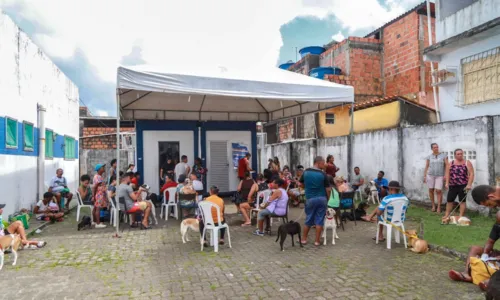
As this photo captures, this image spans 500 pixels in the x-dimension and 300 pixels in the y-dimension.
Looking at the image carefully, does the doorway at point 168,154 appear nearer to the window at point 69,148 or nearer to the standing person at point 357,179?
the window at point 69,148

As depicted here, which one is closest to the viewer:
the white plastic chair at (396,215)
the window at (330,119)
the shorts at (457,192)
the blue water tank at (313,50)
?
the white plastic chair at (396,215)

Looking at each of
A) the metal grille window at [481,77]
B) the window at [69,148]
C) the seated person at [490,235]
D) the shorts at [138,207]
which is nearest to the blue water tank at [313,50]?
the metal grille window at [481,77]

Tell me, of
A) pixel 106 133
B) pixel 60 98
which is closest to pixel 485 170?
pixel 60 98

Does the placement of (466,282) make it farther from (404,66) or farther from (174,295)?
(404,66)

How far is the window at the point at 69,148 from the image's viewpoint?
13.9m

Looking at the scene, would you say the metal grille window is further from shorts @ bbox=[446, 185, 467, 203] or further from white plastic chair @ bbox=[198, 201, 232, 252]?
white plastic chair @ bbox=[198, 201, 232, 252]

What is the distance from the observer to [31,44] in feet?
32.5

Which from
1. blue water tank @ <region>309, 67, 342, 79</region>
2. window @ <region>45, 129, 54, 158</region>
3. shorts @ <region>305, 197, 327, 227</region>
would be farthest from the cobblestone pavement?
blue water tank @ <region>309, 67, 342, 79</region>

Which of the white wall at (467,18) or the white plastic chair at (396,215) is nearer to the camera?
the white plastic chair at (396,215)

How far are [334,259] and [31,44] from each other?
381 inches

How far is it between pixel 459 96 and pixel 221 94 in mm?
8918

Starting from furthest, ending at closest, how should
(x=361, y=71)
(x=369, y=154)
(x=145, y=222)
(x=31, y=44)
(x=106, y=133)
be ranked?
1. (x=106, y=133)
2. (x=361, y=71)
3. (x=369, y=154)
4. (x=31, y=44)
5. (x=145, y=222)

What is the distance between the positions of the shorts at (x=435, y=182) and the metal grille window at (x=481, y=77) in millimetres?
3671

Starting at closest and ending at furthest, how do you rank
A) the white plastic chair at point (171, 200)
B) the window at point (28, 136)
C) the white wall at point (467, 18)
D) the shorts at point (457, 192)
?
1. the shorts at point (457, 192)
2. the white plastic chair at point (171, 200)
3. the window at point (28, 136)
4. the white wall at point (467, 18)
